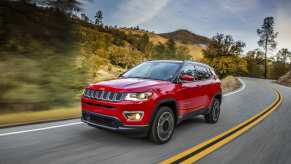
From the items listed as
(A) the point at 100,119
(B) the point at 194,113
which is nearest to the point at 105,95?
(A) the point at 100,119

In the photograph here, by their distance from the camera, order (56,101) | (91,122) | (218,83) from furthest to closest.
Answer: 1. (56,101)
2. (218,83)
3. (91,122)

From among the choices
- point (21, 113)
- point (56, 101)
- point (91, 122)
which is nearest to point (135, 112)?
point (91, 122)

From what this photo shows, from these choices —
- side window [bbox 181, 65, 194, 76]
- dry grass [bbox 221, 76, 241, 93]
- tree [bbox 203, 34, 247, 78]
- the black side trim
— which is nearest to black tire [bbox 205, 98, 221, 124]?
the black side trim

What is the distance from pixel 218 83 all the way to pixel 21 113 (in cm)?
587

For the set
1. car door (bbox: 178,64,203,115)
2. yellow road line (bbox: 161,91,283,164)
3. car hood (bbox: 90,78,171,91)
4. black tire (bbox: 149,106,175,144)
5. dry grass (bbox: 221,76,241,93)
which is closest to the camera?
yellow road line (bbox: 161,91,283,164)

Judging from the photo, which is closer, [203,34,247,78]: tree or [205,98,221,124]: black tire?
[205,98,221,124]: black tire

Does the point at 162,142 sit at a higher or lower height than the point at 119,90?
lower

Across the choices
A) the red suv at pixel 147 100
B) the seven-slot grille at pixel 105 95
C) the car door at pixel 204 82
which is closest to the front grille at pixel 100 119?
the red suv at pixel 147 100

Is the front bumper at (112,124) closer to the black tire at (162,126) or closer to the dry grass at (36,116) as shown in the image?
the black tire at (162,126)

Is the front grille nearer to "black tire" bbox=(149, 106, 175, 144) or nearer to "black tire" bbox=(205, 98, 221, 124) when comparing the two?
"black tire" bbox=(149, 106, 175, 144)

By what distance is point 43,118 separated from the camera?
28.2 ft

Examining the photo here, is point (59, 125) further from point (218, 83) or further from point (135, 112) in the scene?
point (218, 83)

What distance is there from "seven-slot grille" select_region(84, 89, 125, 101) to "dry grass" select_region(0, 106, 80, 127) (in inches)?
93.7

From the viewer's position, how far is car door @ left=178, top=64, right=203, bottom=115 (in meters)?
7.07
